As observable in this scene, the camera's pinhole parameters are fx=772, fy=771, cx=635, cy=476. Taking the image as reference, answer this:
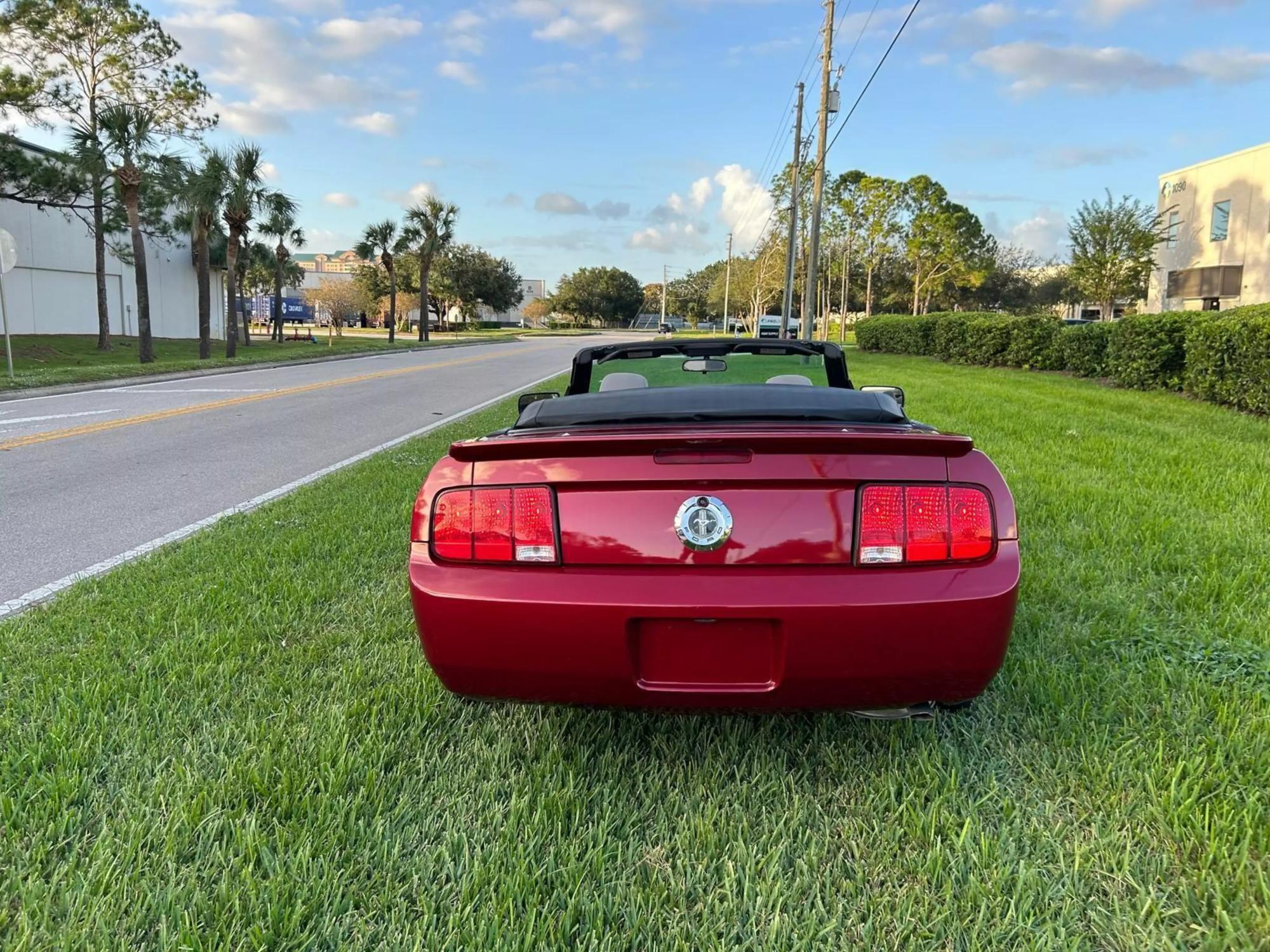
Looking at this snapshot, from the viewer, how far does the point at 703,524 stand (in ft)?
6.80

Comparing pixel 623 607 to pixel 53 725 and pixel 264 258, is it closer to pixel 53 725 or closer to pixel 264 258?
pixel 53 725

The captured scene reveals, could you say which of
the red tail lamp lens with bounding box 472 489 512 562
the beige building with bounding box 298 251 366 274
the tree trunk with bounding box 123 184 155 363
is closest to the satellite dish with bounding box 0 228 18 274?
the tree trunk with bounding box 123 184 155 363

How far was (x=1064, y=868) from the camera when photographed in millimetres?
1950

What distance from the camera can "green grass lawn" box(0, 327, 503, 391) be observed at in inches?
665

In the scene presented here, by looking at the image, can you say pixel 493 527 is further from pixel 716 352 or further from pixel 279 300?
pixel 279 300

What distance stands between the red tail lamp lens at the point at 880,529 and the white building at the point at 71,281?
34119 millimetres

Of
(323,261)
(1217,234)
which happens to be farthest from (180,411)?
(323,261)

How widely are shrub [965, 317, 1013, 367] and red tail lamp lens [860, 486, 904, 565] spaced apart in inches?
759

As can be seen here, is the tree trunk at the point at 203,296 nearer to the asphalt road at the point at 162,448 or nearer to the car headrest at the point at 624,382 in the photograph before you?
the asphalt road at the point at 162,448

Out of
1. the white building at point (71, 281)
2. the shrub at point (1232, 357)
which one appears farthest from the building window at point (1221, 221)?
the white building at point (71, 281)

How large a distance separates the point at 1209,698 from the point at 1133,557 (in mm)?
1746

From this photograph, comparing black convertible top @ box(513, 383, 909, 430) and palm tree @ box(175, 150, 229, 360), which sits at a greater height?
palm tree @ box(175, 150, 229, 360)

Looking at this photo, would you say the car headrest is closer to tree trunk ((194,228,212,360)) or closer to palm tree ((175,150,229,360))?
palm tree ((175,150,229,360))

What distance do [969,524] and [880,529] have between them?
0.86 feet
